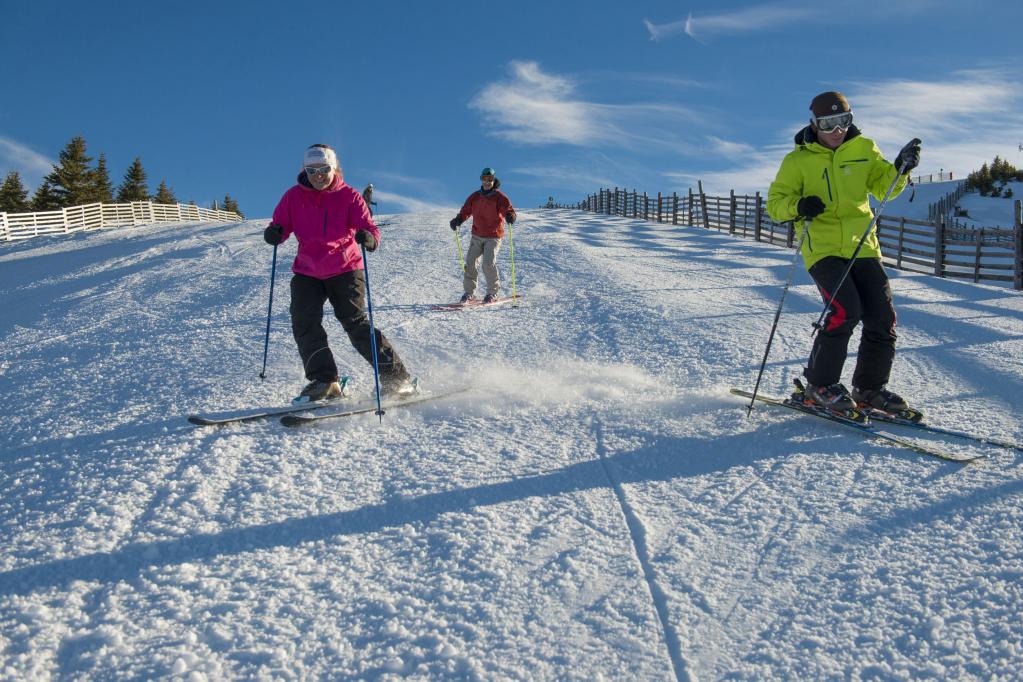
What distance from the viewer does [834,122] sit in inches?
141

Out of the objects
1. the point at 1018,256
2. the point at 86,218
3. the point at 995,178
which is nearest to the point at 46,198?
the point at 86,218

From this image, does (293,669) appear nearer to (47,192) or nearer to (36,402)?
(36,402)

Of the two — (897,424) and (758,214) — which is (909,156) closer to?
(897,424)

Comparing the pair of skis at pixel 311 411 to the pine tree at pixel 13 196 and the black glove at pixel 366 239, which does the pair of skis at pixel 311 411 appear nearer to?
the black glove at pixel 366 239

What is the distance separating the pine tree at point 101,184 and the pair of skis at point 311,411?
50.5 meters

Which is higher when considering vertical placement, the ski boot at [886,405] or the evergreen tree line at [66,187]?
the evergreen tree line at [66,187]

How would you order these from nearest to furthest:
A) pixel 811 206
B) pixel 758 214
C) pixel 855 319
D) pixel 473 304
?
pixel 811 206
pixel 855 319
pixel 473 304
pixel 758 214

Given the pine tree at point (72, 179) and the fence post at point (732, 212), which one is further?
the pine tree at point (72, 179)

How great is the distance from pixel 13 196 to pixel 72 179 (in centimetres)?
513

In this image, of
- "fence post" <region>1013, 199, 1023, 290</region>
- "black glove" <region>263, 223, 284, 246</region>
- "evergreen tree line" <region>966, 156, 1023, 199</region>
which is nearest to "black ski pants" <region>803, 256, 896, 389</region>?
"black glove" <region>263, 223, 284, 246</region>

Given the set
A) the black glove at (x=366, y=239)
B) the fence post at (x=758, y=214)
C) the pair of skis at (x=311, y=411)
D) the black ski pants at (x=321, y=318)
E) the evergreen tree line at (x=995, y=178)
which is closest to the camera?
the pair of skis at (x=311, y=411)

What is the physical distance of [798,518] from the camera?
2652mm

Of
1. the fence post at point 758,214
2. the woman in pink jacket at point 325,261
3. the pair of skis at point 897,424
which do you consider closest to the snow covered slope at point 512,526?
the pair of skis at point 897,424

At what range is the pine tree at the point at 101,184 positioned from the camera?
45.9 m
